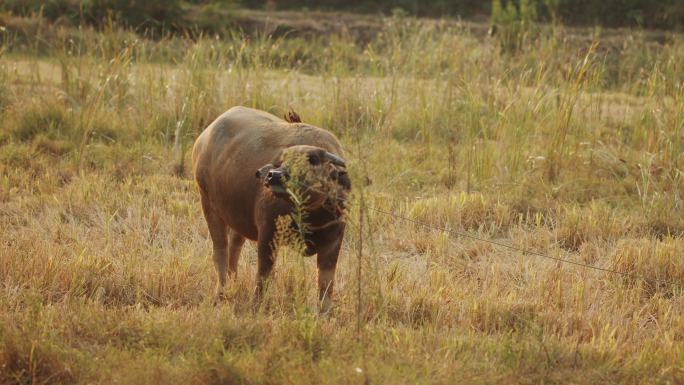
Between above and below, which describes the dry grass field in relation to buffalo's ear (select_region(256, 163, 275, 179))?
below

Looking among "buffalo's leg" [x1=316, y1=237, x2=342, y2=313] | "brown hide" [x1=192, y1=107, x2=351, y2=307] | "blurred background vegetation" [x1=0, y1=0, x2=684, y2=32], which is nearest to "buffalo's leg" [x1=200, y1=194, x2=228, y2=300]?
"brown hide" [x1=192, y1=107, x2=351, y2=307]

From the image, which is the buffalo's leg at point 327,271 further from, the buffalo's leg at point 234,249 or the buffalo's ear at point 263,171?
the buffalo's leg at point 234,249

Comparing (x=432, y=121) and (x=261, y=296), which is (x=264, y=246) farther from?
(x=432, y=121)

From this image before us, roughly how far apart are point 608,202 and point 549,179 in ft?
1.84

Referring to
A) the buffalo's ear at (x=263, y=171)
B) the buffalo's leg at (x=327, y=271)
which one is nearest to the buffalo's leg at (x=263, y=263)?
the buffalo's leg at (x=327, y=271)

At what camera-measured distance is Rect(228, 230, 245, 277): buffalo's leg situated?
5099 millimetres

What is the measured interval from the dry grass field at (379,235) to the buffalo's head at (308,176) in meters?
0.10

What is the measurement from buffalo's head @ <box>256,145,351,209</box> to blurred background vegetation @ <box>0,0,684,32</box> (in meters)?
9.67

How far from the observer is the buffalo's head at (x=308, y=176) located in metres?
3.84

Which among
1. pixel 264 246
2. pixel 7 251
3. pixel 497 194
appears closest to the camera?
pixel 264 246

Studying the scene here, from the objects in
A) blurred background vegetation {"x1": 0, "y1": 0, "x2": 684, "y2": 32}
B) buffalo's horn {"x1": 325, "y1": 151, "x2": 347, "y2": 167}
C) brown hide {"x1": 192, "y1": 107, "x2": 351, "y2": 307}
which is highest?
buffalo's horn {"x1": 325, "y1": 151, "x2": 347, "y2": 167}

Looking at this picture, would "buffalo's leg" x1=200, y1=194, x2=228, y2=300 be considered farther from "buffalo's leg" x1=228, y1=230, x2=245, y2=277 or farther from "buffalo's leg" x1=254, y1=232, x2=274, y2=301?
"buffalo's leg" x1=254, y1=232, x2=274, y2=301

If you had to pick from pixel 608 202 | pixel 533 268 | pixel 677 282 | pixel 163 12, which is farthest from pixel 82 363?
pixel 163 12

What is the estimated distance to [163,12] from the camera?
51.6 feet
